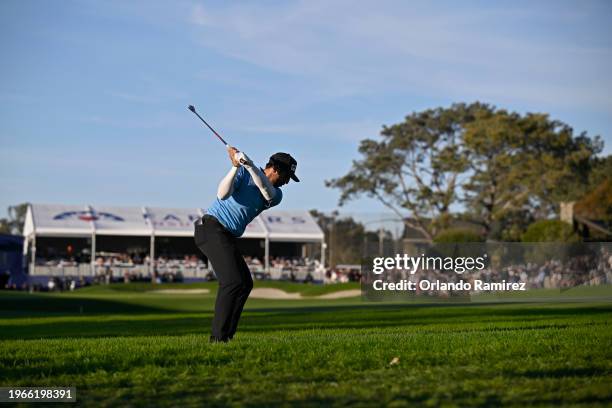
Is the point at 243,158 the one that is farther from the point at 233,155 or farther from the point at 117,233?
the point at 117,233

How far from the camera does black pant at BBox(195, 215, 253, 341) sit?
962 centimetres

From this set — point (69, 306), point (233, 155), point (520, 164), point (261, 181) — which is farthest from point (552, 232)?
point (233, 155)

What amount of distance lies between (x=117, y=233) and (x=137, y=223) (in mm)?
1813

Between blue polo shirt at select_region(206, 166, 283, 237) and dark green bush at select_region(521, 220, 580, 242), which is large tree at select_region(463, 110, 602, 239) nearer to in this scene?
dark green bush at select_region(521, 220, 580, 242)

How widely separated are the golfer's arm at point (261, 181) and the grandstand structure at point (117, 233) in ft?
169

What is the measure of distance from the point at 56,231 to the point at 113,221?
4241 millimetres

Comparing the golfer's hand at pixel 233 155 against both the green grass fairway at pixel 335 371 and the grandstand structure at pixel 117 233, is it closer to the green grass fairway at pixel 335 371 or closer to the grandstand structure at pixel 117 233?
the green grass fairway at pixel 335 371

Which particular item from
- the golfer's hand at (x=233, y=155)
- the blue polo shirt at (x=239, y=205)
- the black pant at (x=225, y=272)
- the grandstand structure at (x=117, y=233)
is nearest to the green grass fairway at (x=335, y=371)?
the black pant at (x=225, y=272)

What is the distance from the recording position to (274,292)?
50844 millimetres

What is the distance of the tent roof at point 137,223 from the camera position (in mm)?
61875

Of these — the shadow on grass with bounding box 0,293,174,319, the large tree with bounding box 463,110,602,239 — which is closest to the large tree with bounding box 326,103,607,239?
the large tree with bounding box 463,110,602,239

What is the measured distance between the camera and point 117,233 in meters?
62.6

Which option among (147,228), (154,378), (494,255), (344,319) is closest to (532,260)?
(494,255)

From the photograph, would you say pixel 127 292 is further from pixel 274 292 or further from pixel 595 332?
pixel 595 332
